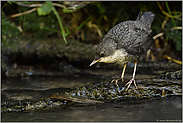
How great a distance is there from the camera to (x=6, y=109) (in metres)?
3.12

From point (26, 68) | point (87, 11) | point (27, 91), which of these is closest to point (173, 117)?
point (27, 91)

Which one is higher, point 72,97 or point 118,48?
point 118,48

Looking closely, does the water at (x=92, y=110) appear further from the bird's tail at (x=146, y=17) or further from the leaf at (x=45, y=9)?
the leaf at (x=45, y=9)

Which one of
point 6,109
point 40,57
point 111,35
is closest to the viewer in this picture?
point 6,109

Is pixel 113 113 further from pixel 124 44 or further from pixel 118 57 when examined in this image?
pixel 124 44

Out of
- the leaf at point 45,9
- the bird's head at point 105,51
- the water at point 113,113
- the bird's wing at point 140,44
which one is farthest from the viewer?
the leaf at point 45,9

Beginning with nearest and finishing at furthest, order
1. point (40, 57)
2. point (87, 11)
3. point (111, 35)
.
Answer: point (111, 35) → point (40, 57) → point (87, 11)

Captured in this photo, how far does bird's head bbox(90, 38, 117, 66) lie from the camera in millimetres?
3424

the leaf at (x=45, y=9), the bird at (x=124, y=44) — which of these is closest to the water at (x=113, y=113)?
the bird at (x=124, y=44)

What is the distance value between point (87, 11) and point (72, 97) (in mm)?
3864

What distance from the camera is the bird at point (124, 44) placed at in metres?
3.47

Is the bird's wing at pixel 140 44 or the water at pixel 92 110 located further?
the bird's wing at pixel 140 44

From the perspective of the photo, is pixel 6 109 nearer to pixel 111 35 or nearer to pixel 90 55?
pixel 111 35

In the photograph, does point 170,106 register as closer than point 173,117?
No
